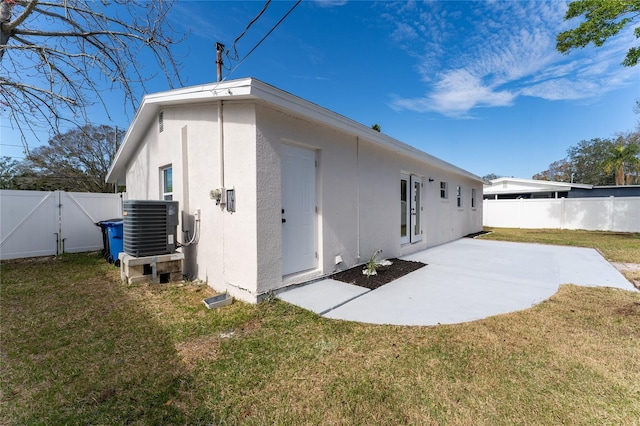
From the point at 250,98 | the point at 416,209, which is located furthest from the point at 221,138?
the point at 416,209

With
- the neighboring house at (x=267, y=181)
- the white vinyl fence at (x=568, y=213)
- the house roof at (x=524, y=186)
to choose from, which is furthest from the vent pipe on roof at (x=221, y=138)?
the white vinyl fence at (x=568, y=213)

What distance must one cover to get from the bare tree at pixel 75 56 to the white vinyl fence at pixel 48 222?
3.75 m

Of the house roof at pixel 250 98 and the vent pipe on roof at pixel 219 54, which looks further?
the vent pipe on roof at pixel 219 54

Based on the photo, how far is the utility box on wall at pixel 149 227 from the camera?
4598 millimetres

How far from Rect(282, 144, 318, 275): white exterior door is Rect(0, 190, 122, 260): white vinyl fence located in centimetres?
843

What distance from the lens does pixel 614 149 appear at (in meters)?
19.7

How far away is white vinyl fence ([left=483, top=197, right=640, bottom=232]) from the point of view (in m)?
15.0

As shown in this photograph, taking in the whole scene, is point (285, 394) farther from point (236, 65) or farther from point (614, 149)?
point (614, 149)

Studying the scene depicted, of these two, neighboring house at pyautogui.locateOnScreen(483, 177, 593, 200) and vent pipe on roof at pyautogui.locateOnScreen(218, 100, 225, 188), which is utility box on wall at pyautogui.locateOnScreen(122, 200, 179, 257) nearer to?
vent pipe on roof at pyautogui.locateOnScreen(218, 100, 225, 188)

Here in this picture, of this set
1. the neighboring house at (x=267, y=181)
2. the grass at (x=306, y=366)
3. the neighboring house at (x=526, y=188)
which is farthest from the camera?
the neighboring house at (x=526, y=188)

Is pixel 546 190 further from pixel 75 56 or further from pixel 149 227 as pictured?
pixel 75 56

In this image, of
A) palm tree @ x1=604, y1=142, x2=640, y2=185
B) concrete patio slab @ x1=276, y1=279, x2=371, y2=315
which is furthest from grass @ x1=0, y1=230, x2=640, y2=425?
palm tree @ x1=604, y1=142, x2=640, y2=185

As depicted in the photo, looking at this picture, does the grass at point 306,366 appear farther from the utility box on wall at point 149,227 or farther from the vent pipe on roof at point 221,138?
the vent pipe on roof at point 221,138

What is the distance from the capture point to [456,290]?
4.40 m
